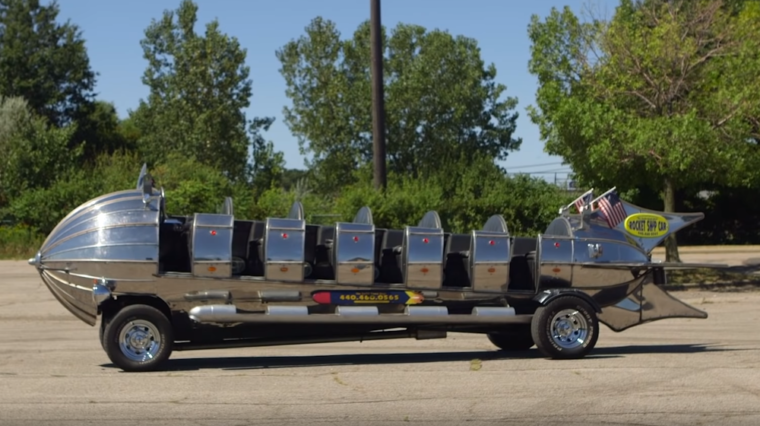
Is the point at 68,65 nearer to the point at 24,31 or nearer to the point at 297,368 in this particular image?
the point at 24,31

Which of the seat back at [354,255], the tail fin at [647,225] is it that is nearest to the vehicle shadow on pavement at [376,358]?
the seat back at [354,255]

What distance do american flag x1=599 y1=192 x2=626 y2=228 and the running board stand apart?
1732 mm

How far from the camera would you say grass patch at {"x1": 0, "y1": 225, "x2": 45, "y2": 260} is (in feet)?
94.4

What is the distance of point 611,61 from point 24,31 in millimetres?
47270

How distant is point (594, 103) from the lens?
22875 millimetres

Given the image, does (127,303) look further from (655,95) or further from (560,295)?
(655,95)

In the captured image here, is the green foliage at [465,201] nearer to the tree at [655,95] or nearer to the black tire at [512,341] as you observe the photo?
the tree at [655,95]

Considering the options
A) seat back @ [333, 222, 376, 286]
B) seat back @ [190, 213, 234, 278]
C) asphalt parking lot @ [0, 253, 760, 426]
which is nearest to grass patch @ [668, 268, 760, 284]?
asphalt parking lot @ [0, 253, 760, 426]

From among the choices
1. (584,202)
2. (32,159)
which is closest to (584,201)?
(584,202)

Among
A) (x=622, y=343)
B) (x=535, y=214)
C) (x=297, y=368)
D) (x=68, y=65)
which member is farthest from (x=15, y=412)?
(x=68, y=65)

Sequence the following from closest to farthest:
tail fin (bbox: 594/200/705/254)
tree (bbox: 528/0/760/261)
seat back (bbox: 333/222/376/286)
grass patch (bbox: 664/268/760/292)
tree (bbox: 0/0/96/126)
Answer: seat back (bbox: 333/222/376/286)
tail fin (bbox: 594/200/705/254)
tree (bbox: 528/0/760/261)
grass patch (bbox: 664/268/760/292)
tree (bbox: 0/0/96/126)

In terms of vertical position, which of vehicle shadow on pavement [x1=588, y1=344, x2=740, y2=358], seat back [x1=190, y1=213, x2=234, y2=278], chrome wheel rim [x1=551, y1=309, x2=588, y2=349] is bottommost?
vehicle shadow on pavement [x1=588, y1=344, x2=740, y2=358]

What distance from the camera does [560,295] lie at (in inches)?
489

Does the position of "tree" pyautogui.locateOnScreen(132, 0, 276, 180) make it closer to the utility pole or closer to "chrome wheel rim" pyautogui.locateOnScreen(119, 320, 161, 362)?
the utility pole
